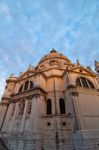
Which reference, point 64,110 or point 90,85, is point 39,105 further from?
point 90,85

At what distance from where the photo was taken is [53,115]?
16.3 meters

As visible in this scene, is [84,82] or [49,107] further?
[84,82]

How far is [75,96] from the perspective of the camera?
1645 cm

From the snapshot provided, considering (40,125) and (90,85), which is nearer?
(40,125)

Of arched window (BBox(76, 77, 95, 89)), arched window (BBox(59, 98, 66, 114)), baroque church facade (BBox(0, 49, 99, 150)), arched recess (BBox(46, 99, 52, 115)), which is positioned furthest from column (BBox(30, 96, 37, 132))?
arched window (BBox(76, 77, 95, 89))

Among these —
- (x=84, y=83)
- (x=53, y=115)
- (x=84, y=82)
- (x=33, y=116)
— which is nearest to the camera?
(x=33, y=116)

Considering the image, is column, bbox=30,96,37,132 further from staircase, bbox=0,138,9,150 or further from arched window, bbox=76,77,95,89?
arched window, bbox=76,77,95,89

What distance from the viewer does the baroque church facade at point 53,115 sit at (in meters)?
13.4

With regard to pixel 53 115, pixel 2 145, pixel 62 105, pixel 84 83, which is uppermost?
pixel 84 83

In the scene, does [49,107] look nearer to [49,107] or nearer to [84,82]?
[49,107]

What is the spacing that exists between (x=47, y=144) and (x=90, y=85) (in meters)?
11.8

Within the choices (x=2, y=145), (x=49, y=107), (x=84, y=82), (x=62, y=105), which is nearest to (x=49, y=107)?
(x=49, y=107)

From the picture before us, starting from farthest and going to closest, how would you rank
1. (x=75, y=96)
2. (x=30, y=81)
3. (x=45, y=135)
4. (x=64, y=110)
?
(x=30, y=81) < (x=64, y=110) < (x=75, y=96) < (x=45, y=135)

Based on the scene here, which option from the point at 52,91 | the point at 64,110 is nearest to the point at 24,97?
the point at 52,91
